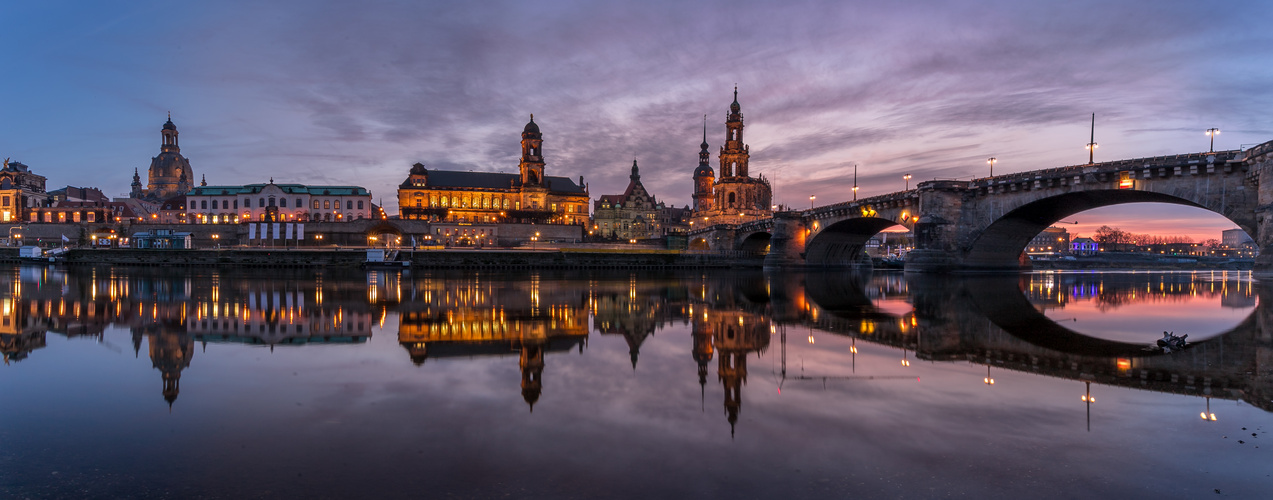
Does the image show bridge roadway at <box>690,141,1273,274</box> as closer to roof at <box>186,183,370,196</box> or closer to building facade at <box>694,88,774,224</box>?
building facade at <box>694,88,774,224</box>

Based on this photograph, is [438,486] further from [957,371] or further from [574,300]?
[574,300]

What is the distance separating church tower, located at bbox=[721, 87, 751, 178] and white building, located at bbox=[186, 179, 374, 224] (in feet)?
247

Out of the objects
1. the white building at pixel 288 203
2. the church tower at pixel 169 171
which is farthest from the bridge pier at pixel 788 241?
the church tower at pixel 169 171

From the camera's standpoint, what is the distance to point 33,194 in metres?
128

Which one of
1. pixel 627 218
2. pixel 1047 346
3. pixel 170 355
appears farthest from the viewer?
pixel 627 218

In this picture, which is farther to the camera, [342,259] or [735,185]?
[735,185]

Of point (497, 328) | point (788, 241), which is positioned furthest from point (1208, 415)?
point (788, 241)

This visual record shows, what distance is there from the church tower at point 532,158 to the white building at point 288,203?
3214 cm

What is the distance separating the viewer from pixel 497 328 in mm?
16609

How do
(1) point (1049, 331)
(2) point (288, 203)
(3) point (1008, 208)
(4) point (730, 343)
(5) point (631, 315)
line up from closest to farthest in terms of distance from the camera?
1. (4) point (730, 343)
2. (1) point (1049, 331)
3. (5) point (631, 315)
4. (3) point (1008, 208)
5. (2) point (288, 203)

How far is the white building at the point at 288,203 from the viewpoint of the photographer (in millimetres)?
120375

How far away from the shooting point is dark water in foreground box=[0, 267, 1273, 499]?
5.76m

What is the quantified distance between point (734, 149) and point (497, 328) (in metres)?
127

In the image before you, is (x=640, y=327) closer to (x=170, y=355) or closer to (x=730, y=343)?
(x=730, y=343)
